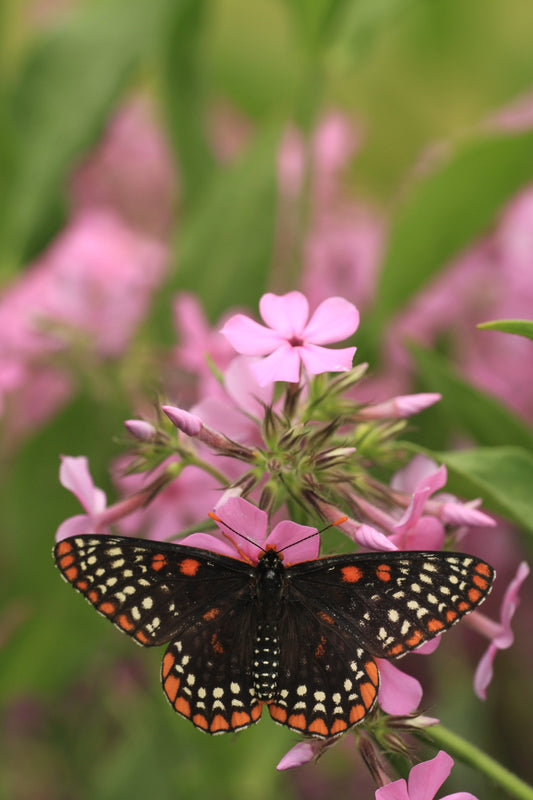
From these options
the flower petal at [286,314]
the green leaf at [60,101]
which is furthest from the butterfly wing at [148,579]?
the green leaf at [60,101]

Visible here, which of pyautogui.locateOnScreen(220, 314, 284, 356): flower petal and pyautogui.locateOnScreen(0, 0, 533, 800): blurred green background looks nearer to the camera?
pyautogui.locateOnScreen(220, 314, 284, 356): flower petal

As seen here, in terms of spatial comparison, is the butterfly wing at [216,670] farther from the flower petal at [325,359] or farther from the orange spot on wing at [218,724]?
the flower petal at [325,359]

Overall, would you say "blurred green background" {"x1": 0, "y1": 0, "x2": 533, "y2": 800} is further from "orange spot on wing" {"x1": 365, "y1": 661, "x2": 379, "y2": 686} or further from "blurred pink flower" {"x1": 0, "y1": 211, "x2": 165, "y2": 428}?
"orange spot on wing" {"x1": 365, "y1": 661, "x2": 379, "y2": 686}

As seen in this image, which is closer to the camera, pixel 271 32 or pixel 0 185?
pixel 0 185

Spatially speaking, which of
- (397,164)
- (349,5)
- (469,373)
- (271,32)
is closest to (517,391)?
(469,373)

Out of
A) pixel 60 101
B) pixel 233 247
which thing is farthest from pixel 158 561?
pixel 60 101

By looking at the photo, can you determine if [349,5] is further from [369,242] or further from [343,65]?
[369,242]

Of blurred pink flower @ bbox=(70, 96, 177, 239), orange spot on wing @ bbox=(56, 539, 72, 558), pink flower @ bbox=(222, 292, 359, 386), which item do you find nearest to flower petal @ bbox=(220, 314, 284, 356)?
pink flower @ bbox=(222, 292, 359, 386)
